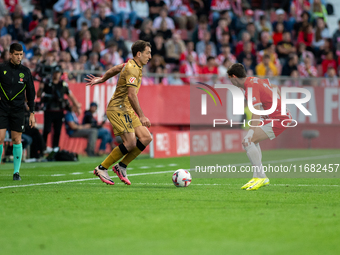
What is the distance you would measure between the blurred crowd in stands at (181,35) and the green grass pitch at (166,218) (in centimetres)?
846

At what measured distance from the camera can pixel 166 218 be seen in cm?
629

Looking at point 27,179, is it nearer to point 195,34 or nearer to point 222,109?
point 222,109

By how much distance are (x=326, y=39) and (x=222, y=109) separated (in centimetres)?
586

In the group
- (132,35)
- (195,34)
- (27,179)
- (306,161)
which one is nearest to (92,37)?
(132,35)

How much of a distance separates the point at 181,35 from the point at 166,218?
17850 millimetres

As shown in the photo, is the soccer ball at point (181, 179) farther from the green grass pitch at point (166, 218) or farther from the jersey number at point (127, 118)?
the jersey number at point (127, 118)

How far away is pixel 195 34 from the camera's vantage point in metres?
23.1

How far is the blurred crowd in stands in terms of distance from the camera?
19.0 metres

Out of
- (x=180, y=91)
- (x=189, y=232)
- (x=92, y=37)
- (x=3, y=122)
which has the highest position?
(x=92, y=37)

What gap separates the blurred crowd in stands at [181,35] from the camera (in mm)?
19047

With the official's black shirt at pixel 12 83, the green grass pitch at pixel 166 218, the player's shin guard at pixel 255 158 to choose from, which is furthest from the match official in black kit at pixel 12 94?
the player's shin guard at pixel 255 158

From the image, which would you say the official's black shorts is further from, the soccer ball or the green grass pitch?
the soccer ball

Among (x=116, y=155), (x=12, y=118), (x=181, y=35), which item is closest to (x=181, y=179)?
(x=116, y=155)

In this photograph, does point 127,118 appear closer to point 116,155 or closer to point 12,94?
point 116,155
